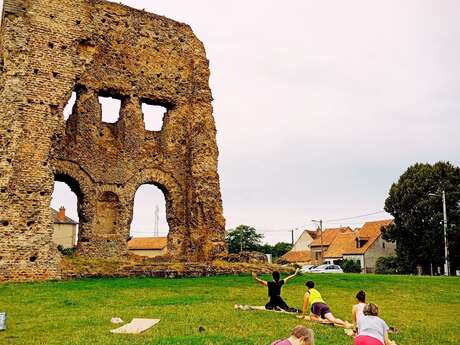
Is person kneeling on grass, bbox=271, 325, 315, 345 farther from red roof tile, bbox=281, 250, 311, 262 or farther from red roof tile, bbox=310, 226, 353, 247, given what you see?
red roof tile, bbox=310, 226, 353, 247

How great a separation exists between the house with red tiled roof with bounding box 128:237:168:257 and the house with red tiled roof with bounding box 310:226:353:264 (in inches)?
707

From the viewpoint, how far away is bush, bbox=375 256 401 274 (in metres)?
44.6

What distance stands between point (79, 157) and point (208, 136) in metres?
5.89

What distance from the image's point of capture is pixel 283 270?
901 inches

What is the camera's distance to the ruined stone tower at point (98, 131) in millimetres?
18125

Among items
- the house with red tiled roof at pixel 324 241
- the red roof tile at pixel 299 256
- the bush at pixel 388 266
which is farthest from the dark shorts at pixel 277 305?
the red roof tile at pixel 299 256

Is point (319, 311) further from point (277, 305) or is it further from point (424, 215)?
point (424, 215)

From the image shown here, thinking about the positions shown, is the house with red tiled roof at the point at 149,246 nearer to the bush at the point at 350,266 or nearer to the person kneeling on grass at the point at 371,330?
the bush at the point at 350,266

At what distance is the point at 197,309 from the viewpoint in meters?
12.5

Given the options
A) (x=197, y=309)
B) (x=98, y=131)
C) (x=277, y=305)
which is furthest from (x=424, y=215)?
(x=197, y=309)

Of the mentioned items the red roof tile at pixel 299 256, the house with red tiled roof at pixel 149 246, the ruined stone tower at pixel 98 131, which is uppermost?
the ruined stone tower at pixel 98 131

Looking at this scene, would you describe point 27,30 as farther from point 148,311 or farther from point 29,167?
point 148,311

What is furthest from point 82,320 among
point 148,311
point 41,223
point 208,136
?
point 208,136

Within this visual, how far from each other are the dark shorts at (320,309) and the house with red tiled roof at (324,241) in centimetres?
4984
